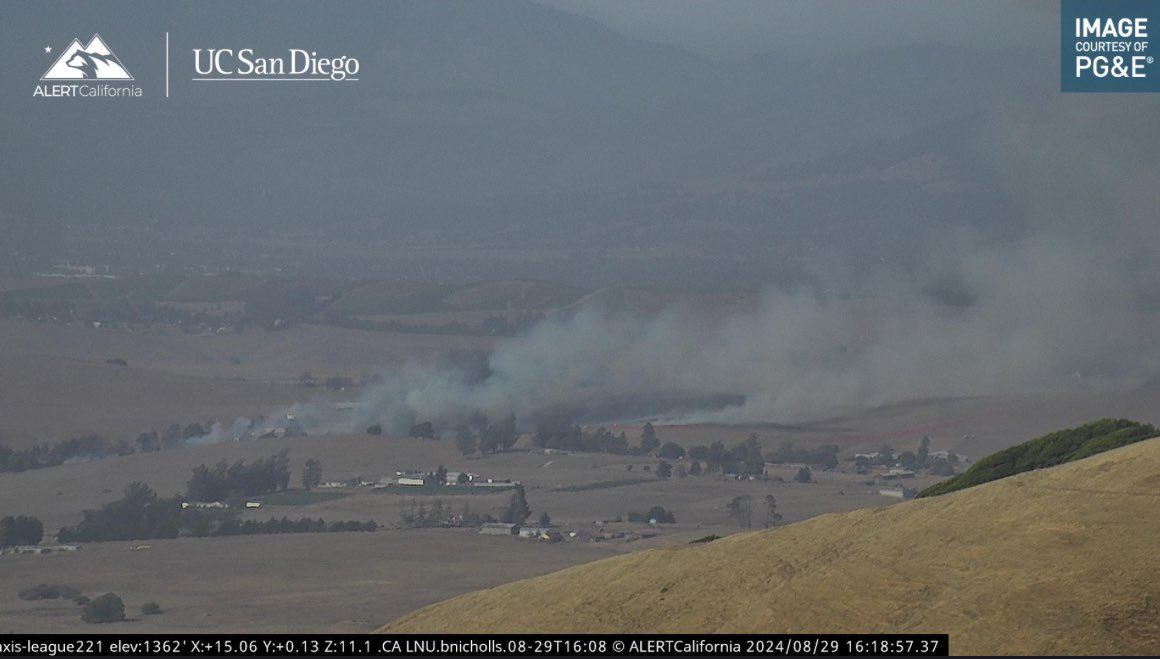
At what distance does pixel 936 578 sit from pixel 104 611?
161ft

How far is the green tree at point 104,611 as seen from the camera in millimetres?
66250

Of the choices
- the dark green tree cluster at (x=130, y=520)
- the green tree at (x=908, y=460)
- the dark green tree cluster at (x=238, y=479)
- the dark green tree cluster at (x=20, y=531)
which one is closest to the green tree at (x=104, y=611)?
the dark green tree cluster at (x=130, y=520)

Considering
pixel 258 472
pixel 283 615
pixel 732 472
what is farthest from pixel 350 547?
pixel 732 472

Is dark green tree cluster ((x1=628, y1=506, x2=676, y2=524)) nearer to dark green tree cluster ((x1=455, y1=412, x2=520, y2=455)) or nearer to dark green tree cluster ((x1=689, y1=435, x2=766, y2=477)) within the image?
dark green tree cluster ((x1=689, y1=435, x2=766, y2=477))

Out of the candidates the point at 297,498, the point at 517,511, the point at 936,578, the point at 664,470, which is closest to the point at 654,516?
the point at 517,511

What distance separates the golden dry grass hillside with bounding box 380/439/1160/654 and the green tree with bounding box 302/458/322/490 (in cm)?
8736

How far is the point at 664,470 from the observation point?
12138 cm

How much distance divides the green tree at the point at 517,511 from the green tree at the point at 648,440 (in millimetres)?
34117

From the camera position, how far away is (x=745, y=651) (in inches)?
946

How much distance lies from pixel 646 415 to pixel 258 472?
5232 cm

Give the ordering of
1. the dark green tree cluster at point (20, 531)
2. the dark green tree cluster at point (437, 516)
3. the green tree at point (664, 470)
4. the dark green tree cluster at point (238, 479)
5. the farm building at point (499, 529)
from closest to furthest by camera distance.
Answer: the farm building at point (499, 529) < the dark green tree cluster at point (20, 531) < the dark green tree cluster at point (437, 516) < the dark green tree cluster at point (238, 479) < the green tree at point (664, 470)

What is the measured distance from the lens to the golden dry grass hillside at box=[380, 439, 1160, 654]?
2325 cm

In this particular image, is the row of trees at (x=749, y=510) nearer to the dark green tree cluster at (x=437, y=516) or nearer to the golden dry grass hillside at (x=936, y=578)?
the dark green tree cluster at (x=437, y=516)

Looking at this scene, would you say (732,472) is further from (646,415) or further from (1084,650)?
(1084,650)
